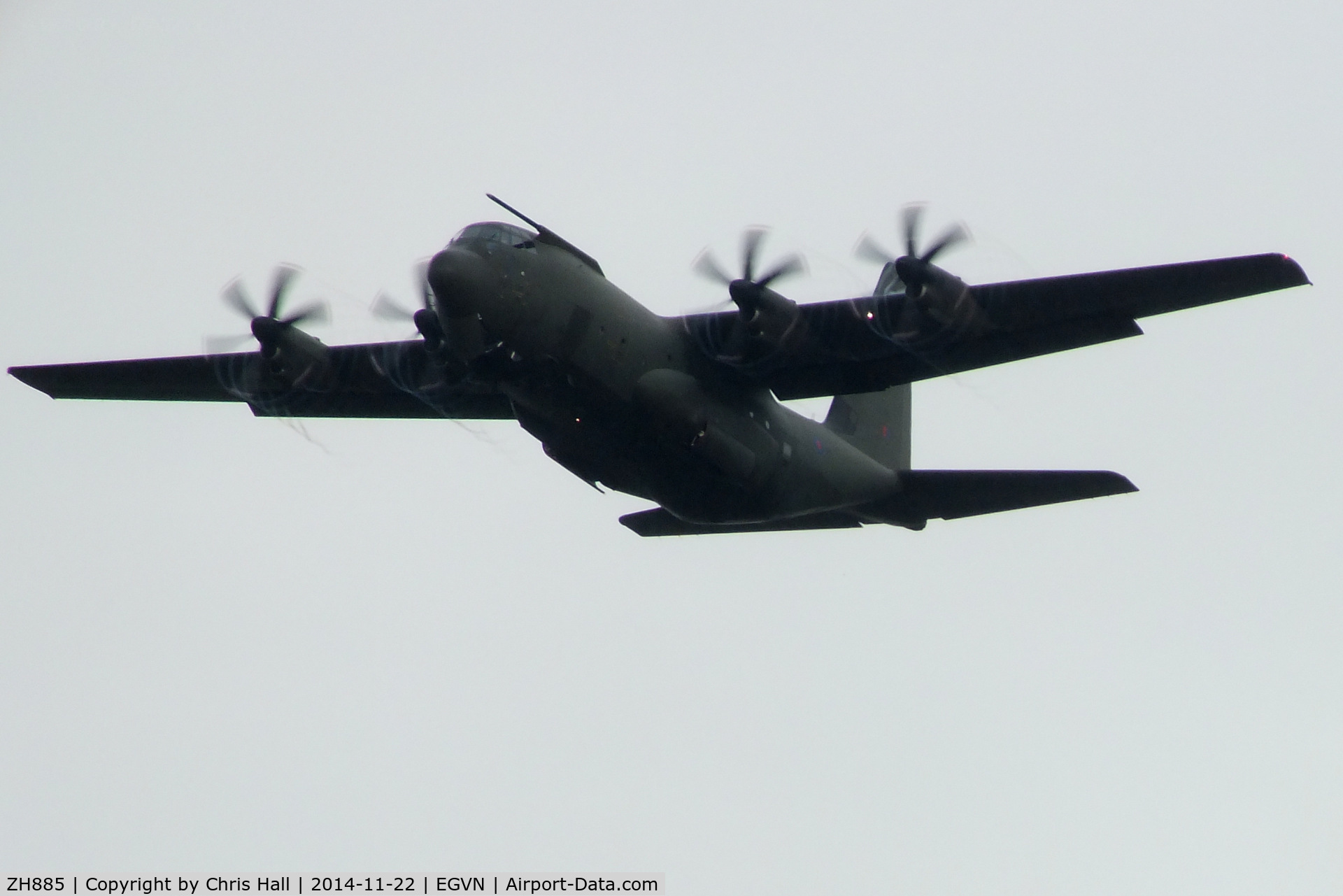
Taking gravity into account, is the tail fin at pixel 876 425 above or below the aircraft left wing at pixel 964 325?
above

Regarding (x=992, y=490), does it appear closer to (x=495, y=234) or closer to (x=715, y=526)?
(x=715, y=526)

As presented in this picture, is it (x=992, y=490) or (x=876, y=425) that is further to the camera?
(x=876, y=425)

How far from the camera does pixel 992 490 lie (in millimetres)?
28812

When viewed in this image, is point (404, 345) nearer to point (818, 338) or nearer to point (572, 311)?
point (572, 311)

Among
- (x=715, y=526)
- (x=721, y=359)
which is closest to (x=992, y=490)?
(x=715, y=526)

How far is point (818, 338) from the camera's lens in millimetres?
27344

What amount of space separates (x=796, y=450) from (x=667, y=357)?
337cm

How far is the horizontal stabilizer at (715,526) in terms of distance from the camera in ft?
99.3

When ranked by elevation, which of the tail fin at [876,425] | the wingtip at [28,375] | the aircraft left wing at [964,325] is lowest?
the aircraft left wing at [964,325]

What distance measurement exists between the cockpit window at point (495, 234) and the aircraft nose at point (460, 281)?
0.51 metres

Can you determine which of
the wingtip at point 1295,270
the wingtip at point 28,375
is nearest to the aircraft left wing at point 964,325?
the wingtip at point 1295,270

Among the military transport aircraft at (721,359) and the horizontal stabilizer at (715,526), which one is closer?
the military transport aircraft at (721,359)

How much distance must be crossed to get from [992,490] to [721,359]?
600cm

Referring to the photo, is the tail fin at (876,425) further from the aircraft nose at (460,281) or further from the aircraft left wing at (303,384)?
the aircraft nose at (460,281)
